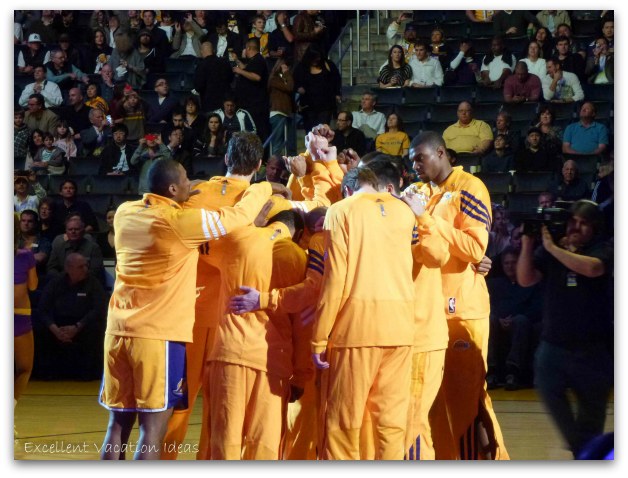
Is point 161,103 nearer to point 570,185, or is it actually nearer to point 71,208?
point 71,208

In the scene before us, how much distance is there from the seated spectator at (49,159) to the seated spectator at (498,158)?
262 cm

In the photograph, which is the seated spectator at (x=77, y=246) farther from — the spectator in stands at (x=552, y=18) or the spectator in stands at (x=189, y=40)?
the spectator in stands at (x=552, y=18)

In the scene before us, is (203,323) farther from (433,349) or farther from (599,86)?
(599,86)

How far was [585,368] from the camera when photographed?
525 cm

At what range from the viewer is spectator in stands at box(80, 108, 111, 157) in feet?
21.9

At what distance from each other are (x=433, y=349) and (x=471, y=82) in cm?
228

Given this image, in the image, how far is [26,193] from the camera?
595 centimetres

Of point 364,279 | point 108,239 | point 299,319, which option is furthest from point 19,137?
point 364,279

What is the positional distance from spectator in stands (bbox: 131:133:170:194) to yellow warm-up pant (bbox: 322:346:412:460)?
94.4 inches

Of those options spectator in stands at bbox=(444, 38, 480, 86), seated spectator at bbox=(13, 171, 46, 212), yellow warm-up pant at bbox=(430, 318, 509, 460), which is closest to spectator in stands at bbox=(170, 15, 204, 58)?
seated spectator at bbox=(13, 171, 46, 212)

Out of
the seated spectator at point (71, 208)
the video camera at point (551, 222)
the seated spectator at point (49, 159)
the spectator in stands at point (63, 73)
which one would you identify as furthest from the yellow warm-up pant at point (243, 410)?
the spectator in stands at point (63, 73)

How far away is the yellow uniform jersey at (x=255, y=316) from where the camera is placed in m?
4.84

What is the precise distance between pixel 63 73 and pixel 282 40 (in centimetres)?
143

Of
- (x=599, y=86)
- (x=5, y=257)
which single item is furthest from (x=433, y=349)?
(x=5, y=257)
